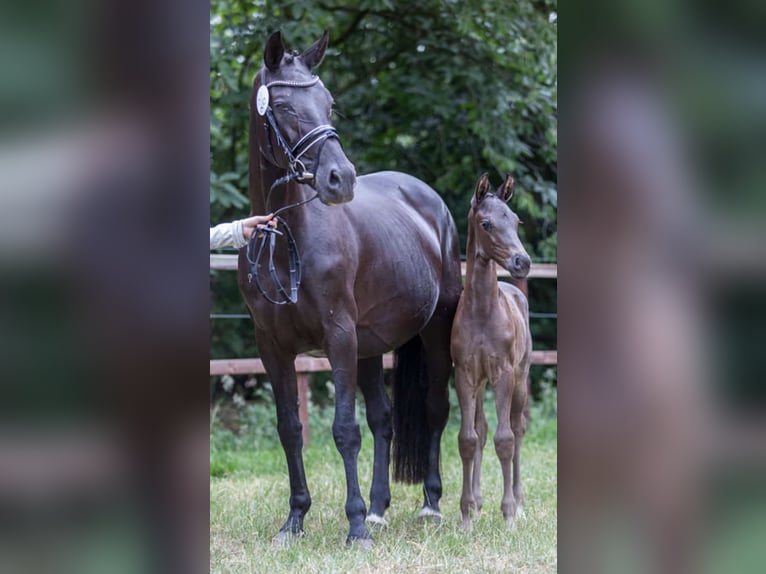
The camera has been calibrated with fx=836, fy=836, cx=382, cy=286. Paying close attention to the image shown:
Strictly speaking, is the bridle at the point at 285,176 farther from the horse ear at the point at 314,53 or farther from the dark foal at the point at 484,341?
the dark foal at the point at 484,341

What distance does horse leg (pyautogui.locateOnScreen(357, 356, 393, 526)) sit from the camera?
480 centimetres

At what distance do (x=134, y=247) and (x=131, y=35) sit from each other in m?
0.33

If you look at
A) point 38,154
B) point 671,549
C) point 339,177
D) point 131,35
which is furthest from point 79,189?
point 339,177

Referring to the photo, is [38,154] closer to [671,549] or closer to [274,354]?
[671,549]

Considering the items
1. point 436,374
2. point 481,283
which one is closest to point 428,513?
point 436,374

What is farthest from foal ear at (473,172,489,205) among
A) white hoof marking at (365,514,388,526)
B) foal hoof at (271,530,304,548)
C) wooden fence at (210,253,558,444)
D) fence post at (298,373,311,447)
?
fence post at (298,373,311,447)

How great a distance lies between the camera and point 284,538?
4098 millimetres

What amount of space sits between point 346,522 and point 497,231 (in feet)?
5.96

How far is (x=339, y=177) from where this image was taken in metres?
3.66

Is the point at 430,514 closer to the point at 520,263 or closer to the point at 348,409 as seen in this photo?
the point at 348,409

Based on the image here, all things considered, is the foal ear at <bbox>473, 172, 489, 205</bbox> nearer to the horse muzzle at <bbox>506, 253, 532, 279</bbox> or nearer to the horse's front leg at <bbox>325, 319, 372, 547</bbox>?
the horse muzzle at <bbox>506, 253, 532, 279</bbox>

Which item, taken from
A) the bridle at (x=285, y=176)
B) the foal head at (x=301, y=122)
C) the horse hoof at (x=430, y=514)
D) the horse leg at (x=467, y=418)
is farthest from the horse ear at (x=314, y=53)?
the horse hoof at (x=430, y=514)

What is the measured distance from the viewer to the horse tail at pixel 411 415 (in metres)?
5.13

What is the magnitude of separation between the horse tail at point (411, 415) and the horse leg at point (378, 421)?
0.11 meters
